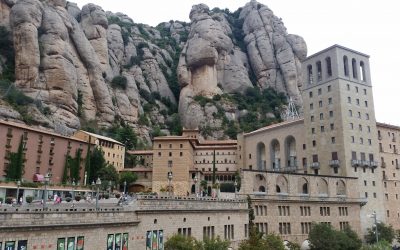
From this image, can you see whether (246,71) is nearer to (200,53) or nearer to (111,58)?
(200,53)

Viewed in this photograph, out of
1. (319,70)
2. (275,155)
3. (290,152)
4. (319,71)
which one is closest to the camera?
(319,71)

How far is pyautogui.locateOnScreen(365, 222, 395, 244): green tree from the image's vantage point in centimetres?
5647

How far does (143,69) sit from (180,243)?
9053cm

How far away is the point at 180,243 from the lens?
98.1ft

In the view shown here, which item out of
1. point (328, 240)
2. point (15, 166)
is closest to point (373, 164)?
point (328, 240)

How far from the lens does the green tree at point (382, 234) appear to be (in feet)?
185

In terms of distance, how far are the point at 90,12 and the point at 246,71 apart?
1967 inches

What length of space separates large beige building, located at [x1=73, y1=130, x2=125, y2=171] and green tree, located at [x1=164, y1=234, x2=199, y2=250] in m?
40.8

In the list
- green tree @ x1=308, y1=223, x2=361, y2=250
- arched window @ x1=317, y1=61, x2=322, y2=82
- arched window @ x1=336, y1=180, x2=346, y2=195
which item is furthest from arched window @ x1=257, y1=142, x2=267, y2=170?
green tree @ x1=308, y1=223, x2=361, y2=250

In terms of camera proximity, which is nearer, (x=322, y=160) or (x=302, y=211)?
(x=302, y=211)

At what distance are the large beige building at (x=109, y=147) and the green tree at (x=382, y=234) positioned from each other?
46579 millimetres

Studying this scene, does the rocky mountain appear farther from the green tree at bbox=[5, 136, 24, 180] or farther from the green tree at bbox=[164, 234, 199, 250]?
the green tree at bbox=[164, 234, 199, 250]

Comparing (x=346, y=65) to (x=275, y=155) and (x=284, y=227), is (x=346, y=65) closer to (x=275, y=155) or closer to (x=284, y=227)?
(x=275, y=155)

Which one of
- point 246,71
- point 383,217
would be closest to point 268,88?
point 246,71
